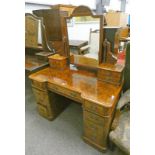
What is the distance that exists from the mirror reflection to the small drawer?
624 millimetres

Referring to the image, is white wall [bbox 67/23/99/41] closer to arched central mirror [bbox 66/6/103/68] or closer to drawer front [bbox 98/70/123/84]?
arched central mirror [bbox 66/6/103/68]

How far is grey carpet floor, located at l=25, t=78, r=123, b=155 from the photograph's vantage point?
140 cm

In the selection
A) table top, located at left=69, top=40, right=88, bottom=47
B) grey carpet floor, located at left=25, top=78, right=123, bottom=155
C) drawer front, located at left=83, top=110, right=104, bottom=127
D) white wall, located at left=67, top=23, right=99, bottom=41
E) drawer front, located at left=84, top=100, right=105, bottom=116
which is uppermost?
white wall, located at left=67, top=23, right=99, bottom=41

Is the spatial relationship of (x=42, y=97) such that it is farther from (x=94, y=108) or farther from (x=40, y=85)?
(x=94, y=108)

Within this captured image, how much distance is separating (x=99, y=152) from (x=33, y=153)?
26.4 inches

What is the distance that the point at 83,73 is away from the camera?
1.56 metres

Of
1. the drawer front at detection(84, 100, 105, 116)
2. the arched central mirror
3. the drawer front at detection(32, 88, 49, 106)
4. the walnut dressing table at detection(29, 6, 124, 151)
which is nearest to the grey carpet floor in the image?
the walnut dressing table at detection(29, 6, 124, 151)

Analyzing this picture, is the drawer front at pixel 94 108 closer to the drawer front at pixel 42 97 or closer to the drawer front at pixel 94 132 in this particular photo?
the drawer front at pixel 94 132

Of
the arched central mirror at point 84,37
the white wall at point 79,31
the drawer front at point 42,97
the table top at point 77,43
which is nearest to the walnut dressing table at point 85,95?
the drawer front at point 42,97

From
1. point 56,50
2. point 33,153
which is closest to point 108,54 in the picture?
point 56,50

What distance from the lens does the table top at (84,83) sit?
114 centimetres
